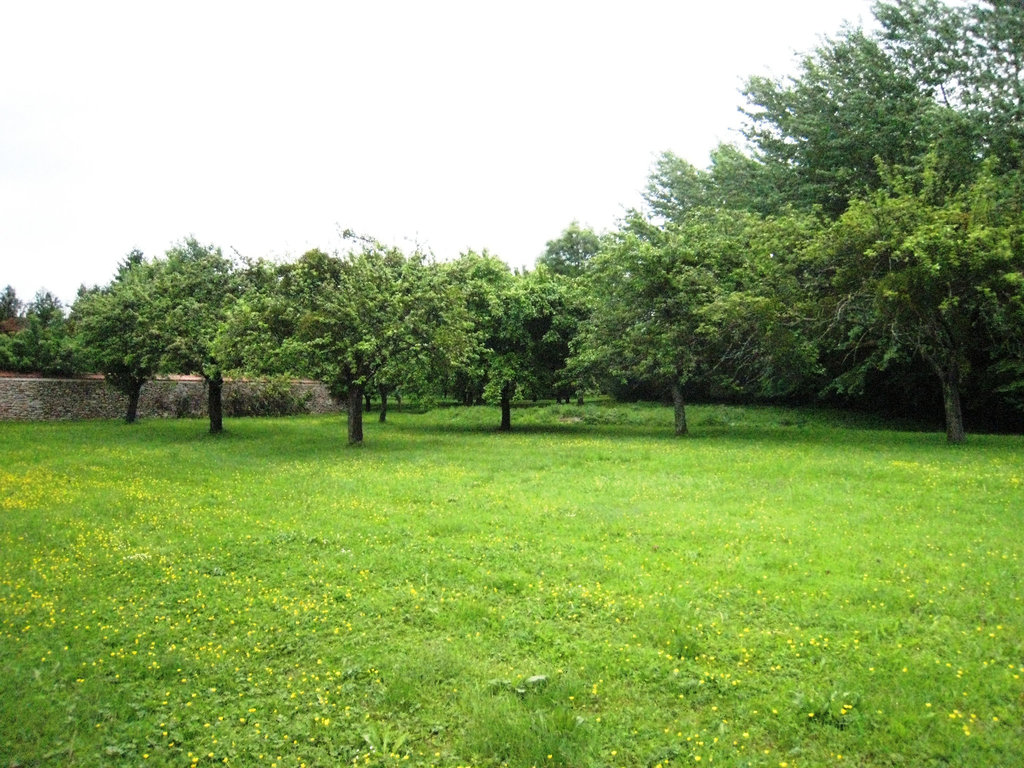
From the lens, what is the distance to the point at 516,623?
704 cm

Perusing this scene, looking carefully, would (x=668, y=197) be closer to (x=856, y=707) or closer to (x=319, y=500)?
(x=319, y=500)

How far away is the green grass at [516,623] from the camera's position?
4.95 meters

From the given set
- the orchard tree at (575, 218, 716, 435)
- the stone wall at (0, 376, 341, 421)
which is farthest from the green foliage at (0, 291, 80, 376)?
the orchard tree at (575, 218, 716, 435)

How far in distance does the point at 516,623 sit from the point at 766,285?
66.4 ft

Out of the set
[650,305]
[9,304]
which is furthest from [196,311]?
[9,304]

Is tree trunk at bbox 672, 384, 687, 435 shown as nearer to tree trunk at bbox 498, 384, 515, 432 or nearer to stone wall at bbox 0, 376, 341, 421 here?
tree trunk at bbox 498, 384, 515, 432

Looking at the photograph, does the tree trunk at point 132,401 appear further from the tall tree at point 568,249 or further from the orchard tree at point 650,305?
the tall tree at point 568,249

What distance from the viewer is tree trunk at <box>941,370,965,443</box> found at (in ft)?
→ 73.8

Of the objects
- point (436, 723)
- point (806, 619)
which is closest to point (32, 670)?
point (436, 723)

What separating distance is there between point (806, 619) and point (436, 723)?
161 inches

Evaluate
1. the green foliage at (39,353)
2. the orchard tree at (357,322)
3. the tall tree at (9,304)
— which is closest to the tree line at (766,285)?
the orchard tree at (357,322)

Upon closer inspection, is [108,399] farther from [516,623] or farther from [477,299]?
[516,623]

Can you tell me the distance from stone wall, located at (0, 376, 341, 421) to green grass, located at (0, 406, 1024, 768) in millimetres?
20340

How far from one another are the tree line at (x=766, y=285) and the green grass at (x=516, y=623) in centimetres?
815
